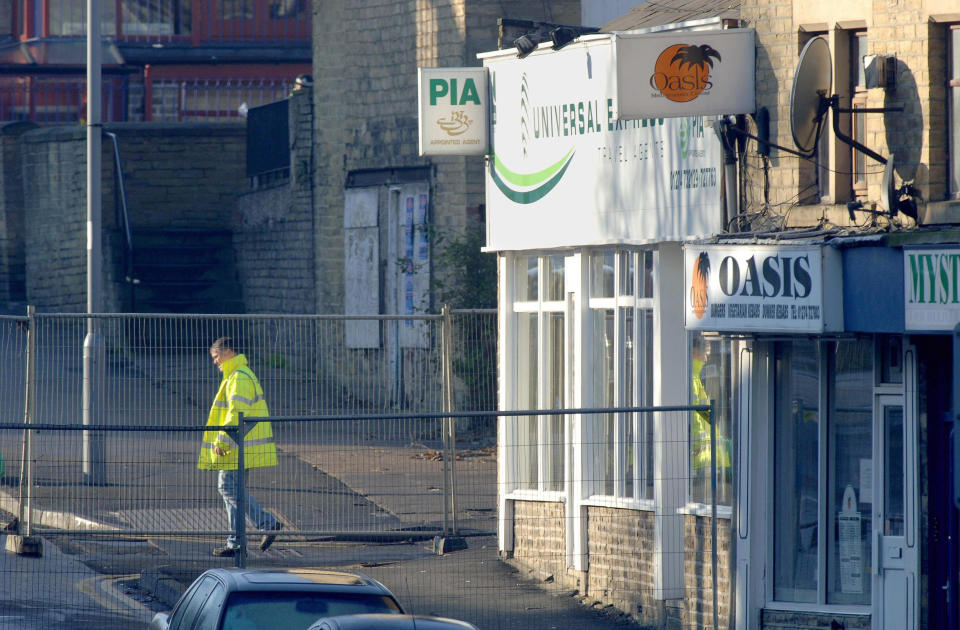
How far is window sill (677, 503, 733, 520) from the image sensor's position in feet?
36.6

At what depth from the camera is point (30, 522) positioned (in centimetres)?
1290

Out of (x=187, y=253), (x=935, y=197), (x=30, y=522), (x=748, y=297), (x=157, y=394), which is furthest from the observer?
(x=187, y=253)

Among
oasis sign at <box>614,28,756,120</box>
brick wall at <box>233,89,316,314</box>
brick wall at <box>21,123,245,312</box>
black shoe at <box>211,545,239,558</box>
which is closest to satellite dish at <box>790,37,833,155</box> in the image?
oasis sign at <box>614,28,756,120</box>

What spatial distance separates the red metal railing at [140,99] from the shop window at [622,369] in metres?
20.9

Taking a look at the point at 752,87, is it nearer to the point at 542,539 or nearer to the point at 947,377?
the point at 947,377

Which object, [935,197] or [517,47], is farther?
[517,47]

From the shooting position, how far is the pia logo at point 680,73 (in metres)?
10.9

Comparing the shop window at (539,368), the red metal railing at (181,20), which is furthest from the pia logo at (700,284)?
the red metal railing at (181,20)

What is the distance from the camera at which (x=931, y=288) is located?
9336mm

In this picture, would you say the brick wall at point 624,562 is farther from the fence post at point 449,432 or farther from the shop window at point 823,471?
the fence post at point 449,432

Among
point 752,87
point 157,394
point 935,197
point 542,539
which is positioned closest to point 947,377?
point 935,197

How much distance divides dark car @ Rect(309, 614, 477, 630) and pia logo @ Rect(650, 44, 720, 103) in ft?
16.7

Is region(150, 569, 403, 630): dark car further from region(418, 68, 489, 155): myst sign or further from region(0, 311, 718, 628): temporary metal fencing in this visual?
region(418, 68, 489, 155): myst sign

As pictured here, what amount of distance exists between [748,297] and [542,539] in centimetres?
351
